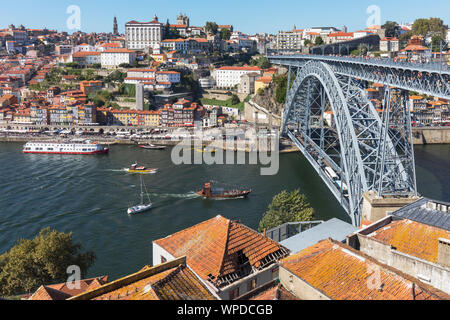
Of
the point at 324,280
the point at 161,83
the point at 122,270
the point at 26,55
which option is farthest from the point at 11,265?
the point at 26,55

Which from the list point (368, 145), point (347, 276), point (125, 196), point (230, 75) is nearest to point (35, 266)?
point (347, 276)

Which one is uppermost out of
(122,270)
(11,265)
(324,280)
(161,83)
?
(161,83)

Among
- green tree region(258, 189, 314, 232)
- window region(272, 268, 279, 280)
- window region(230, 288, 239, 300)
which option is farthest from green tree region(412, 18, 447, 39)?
window region(230, 288, 239, 300)

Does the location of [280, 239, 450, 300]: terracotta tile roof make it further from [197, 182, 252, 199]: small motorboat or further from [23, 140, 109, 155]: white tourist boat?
[23, 140, 109, 155]: white tourist boat

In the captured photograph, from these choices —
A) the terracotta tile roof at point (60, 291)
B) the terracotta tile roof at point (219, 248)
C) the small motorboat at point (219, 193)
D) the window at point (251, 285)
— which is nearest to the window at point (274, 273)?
the terracotta tile roof at point (219, 248)
